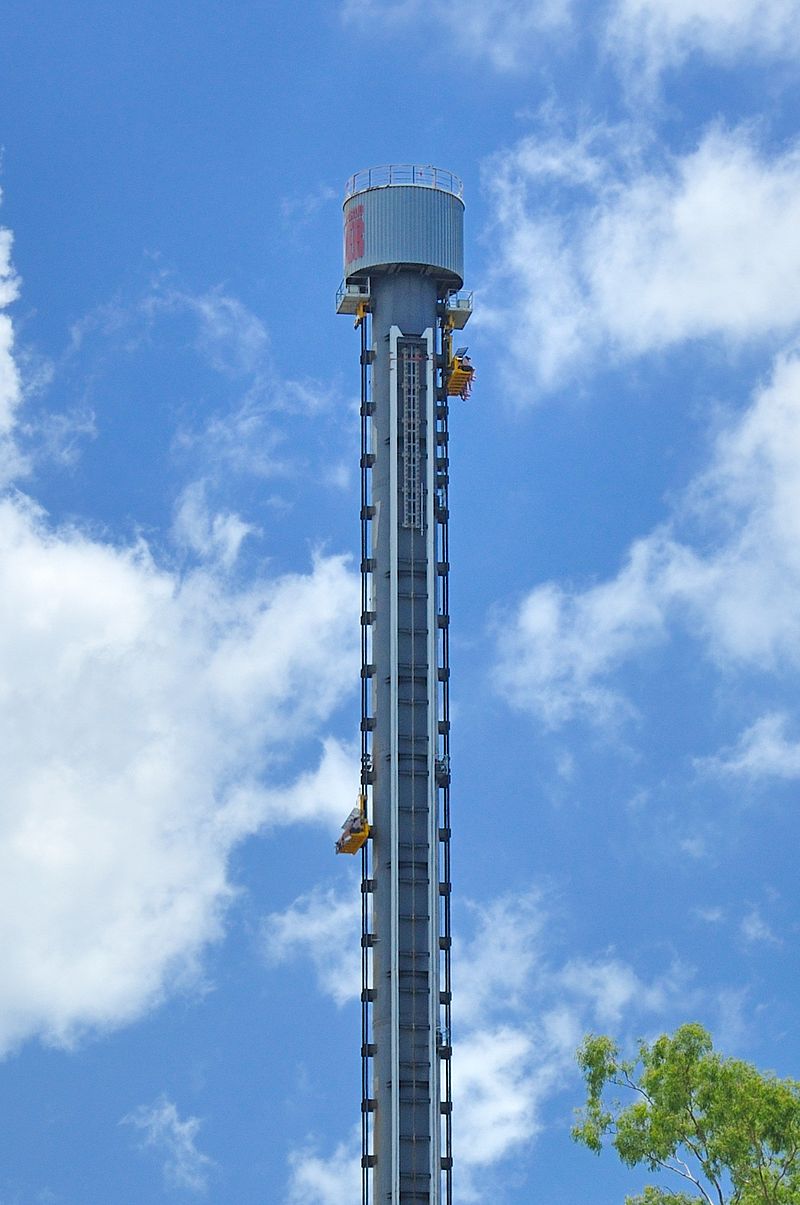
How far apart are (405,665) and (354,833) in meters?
9.36

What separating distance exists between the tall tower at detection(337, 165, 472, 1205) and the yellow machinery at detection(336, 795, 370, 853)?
0.12 meters

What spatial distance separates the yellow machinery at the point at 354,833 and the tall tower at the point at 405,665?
0.12m

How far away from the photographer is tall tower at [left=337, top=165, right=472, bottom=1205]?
15338 cm

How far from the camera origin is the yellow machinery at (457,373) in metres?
164

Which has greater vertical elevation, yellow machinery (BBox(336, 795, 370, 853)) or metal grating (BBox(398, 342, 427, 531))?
metal grating (BBox(398, 342, 427, 531))

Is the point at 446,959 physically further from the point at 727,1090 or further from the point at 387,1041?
the point at 727,1090

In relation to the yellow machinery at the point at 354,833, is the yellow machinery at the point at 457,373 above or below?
above

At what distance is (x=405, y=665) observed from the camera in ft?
521

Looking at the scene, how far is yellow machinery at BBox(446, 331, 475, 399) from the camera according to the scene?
164250 mm

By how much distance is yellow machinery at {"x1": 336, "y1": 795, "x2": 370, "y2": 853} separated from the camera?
15625cm

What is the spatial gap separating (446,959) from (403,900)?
379 centimetres

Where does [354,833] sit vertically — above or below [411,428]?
below

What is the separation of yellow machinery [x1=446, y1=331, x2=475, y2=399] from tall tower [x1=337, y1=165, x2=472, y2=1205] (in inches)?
3.0

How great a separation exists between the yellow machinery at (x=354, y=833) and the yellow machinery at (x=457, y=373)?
23923 mm
